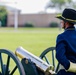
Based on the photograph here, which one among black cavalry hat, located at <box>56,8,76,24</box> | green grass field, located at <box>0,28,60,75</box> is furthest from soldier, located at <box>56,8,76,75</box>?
green grass field, located at <box>0,28,60,75</box>

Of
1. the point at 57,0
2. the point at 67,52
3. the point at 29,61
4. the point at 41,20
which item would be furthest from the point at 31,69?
the point at 57,0

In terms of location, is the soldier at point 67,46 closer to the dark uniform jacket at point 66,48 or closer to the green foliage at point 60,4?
the dark uniform jacket at point 66,48

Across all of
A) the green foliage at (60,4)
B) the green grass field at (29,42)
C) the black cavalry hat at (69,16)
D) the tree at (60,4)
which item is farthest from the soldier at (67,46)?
→ the green foliage at (60,4)

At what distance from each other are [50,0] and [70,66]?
93.7 metres

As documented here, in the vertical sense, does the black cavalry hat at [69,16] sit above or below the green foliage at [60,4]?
above

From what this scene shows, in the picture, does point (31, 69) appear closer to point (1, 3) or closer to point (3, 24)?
point (3, 24)

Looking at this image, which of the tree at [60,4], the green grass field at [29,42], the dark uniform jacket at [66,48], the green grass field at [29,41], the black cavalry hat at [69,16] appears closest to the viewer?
the dark uniform jacket at [66,48]

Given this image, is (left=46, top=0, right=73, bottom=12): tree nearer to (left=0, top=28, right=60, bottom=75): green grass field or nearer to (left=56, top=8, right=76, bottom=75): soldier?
(left=0, top=28, right=60, bottom=75): green grass field

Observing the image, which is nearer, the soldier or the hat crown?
the soldier

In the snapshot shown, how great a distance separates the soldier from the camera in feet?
13.5

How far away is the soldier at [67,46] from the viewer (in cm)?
411

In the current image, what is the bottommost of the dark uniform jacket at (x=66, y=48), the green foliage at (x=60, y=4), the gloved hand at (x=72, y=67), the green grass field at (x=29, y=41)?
the green foliage at (x=60, y=4)

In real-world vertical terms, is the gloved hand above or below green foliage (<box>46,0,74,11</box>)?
above

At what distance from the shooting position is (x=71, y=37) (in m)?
4.21
